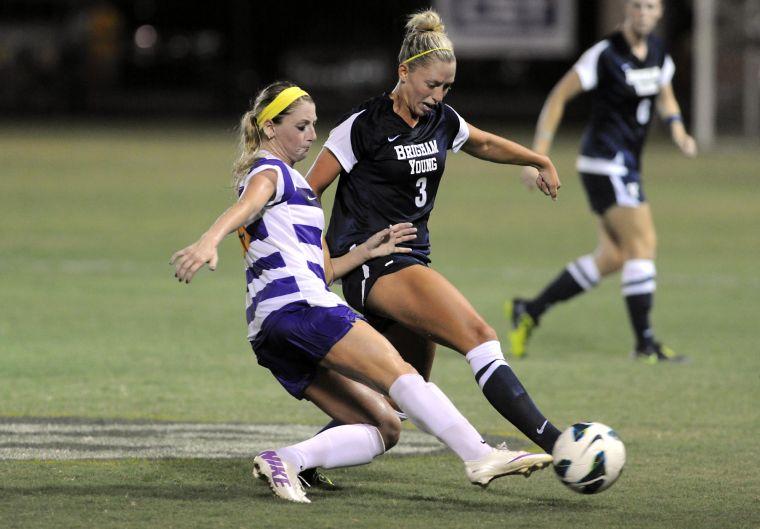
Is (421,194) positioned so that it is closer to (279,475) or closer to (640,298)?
(279,475)

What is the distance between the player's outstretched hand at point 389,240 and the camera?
6.30m

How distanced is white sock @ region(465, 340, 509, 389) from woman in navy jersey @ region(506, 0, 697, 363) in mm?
3978

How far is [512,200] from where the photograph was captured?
22.6 m

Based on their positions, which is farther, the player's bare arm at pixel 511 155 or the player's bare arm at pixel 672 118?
the player's bare arm at pixel 672 118

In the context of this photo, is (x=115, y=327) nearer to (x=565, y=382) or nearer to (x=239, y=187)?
(x=565, y=382)

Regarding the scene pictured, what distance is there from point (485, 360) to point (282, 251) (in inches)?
37.7

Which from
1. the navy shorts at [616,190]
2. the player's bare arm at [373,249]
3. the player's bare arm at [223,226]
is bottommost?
the navy shorts at [616,190]

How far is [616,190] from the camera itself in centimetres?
998

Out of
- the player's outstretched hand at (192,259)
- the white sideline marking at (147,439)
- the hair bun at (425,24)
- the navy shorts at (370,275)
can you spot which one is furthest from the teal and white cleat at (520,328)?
the player's outstretched hand at (192,259)

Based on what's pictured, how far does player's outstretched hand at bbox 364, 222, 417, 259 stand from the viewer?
6.30 meters

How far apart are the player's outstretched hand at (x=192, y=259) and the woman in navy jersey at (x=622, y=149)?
4.92 metres

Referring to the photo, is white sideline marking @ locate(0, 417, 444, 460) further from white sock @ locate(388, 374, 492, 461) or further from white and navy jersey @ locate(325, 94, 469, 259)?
white sock @ locate(388, 374, 492, 461)

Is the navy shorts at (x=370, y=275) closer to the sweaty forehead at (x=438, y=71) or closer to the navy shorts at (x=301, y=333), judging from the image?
the navy shorts at (x=301, y=333)

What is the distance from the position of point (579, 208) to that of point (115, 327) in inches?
452
